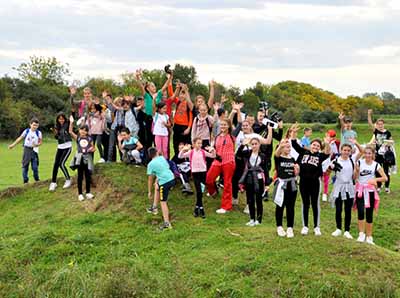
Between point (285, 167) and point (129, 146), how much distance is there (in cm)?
470

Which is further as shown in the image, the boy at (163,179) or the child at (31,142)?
the child at (31,142)

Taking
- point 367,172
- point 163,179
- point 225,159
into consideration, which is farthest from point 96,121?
point 367,172

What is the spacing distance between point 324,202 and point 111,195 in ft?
20.3

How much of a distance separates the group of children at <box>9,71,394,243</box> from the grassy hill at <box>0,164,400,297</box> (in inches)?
18.7

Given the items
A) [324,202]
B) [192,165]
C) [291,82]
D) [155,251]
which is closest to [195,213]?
[192,165]

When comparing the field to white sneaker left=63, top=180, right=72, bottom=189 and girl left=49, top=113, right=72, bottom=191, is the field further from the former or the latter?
girl left=49, top=113, right=72, bottom=191

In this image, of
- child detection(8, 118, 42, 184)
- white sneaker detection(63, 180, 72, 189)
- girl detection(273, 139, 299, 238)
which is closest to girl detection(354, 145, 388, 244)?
girl detection(273, 139, 299, 238)

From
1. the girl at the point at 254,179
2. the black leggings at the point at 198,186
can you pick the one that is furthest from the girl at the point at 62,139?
the girl at the point at 254,179

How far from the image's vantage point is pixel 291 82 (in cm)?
9619

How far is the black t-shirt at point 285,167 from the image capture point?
9.60 meters

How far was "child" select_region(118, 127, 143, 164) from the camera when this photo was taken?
41.8 feet

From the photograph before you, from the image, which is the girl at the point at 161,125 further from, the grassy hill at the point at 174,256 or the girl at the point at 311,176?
the girl at the point at 311,176

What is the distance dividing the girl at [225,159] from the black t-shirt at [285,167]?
183cm

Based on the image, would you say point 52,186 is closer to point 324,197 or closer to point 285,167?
point 285,167
